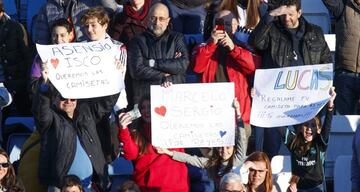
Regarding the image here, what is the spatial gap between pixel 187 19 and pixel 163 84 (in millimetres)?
1780

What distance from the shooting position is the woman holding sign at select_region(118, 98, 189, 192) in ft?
39.8

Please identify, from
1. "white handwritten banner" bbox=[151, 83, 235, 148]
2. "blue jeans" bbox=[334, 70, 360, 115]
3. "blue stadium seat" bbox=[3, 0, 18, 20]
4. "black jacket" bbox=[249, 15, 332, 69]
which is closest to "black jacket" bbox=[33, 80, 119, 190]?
"white handwritten banner" bbox=[151, 83, 235, 148]

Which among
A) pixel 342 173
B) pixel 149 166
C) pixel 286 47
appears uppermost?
pixel 286 47

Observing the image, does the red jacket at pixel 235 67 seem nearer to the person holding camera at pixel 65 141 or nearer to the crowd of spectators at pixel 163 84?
the crowd of spectators at pixel 163 84

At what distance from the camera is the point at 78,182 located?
38.0 ft

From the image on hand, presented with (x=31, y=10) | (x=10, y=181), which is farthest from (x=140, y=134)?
(x=31, y=10)

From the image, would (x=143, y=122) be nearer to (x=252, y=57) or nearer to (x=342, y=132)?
(x=252, y=57)

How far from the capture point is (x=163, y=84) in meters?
12.3

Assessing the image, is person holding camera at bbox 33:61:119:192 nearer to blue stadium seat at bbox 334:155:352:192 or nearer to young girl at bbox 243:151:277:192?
young girl at bbox 243:151:277:192

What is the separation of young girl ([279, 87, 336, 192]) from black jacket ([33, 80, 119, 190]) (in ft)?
5.40

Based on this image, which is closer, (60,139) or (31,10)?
(60,139)

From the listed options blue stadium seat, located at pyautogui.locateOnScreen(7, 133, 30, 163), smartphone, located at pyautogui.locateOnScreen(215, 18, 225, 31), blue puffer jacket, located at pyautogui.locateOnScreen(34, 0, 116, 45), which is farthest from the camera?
blue puffer jacket, located at pyautogui.locateOnScreen(34, 0, 116, 45)

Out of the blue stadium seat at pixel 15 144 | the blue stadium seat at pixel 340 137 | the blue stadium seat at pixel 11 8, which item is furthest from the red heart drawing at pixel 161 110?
the blue stadium seat at pixel 11 8

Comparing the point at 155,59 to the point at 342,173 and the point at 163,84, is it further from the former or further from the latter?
the point at 342,173
